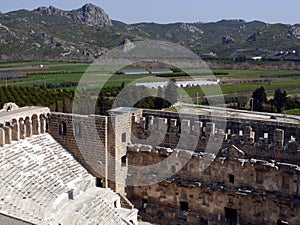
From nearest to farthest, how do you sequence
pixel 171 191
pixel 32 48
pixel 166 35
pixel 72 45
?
pixel 171 191, pixel 32 48, pixel 72 45, pixel 166 35

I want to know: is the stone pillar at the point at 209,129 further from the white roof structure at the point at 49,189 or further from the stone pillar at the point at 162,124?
the white roof structure at the point at 49,189

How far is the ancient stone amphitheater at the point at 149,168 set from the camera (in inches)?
684

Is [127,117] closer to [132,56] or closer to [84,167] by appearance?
[84,167]

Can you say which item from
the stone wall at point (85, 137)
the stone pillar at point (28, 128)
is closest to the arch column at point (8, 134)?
the stone pillar at point (28, 128)

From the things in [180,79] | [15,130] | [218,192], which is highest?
[180,79]

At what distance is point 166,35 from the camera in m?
179

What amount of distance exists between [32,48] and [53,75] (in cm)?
3988

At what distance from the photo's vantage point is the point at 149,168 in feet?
68.1

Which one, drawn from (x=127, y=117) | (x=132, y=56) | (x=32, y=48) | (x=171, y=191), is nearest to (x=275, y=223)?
(x=171, y=191)

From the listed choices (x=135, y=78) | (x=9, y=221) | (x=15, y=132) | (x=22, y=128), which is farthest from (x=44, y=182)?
(x=135, y=78)

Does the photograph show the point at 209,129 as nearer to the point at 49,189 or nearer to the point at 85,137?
the point at 85,137

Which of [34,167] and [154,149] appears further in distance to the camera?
[154,149]

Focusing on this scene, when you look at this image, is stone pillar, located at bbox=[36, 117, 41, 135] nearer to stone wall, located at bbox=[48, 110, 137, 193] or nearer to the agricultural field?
stone wall, located at bbox=[48, 110, 137, 193]

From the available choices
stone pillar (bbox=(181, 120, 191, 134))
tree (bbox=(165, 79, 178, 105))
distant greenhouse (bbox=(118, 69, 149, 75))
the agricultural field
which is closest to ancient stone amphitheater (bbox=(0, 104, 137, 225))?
stone pillar (bbox=(181, 120, 191, 134))
